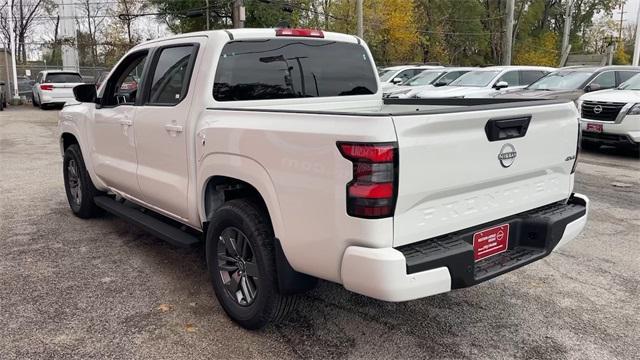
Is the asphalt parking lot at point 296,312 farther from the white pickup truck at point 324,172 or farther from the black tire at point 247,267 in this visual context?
the white pickup truck at point 324,172

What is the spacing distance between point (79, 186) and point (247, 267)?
339cm

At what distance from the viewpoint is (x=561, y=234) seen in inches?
133

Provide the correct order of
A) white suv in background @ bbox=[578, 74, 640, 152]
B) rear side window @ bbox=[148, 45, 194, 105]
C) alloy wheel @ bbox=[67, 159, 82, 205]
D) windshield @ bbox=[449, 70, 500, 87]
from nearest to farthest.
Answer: rear side window @ bbox=[148, 45, 194, 105]
alloy wheel @ bbox=[67, 159, 82, 205]
white suv in background @ bbox=[578, 74, 640, 152]
windshield @ bbox=[449, 70, 500, 87]

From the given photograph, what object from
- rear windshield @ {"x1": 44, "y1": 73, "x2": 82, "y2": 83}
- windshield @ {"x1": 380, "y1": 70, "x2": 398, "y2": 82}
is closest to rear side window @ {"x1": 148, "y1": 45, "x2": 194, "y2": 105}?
windshield @ {"x1": 380, "y1": 70, "x2": 398, "y2": 82}

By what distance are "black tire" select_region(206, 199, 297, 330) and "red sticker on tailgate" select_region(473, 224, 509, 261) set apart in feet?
3.67

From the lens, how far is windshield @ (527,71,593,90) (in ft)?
40.9

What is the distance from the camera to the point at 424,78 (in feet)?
60.2

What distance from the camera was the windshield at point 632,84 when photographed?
36.8 ft

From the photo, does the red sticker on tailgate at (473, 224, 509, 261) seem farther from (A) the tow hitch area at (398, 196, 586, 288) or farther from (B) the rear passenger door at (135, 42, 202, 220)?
(B) the rear passenger door at (135, 42, 202, 220)

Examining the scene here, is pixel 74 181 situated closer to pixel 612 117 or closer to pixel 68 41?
pixel 612 117

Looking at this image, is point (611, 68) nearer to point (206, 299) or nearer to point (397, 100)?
point (397, 100)

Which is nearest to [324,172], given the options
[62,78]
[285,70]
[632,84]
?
[285,70]

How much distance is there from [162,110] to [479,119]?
2.36 meters

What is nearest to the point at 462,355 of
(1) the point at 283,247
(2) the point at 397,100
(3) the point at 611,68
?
(1) the point at 283,247
